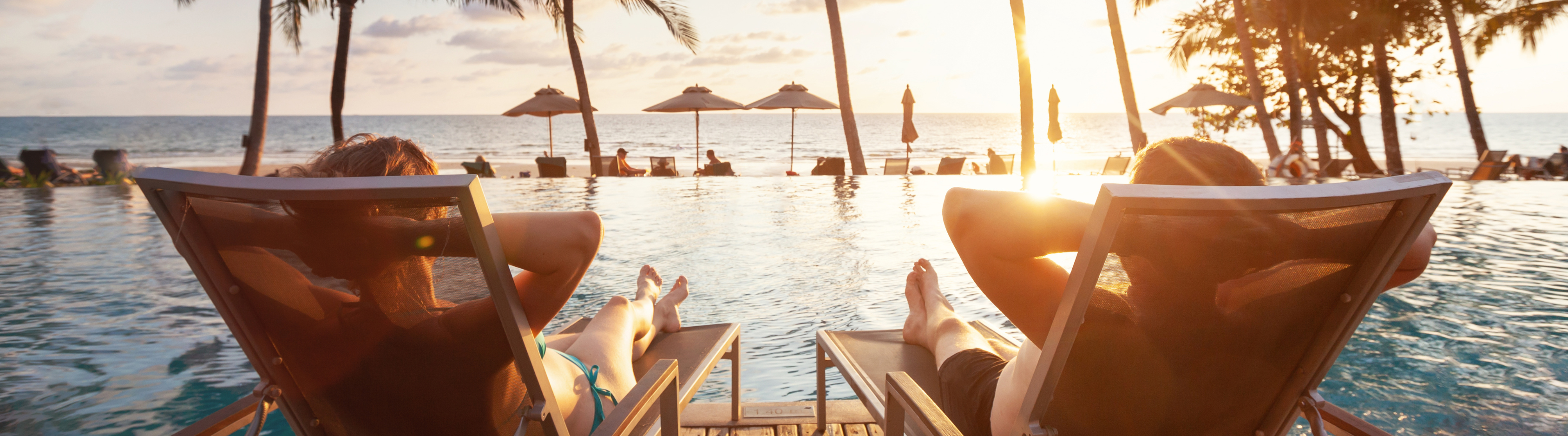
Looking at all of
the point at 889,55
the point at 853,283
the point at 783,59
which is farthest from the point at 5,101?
the point at 783,59

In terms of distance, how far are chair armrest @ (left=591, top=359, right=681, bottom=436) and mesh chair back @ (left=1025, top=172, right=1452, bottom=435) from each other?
2.38ft

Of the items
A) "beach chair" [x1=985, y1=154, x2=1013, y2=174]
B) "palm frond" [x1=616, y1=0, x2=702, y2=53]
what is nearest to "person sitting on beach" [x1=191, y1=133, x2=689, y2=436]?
"palm frond" [x1=616, y1=0, x2=702, y2=53]

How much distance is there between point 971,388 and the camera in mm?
1690

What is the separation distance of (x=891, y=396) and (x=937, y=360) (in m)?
0.54

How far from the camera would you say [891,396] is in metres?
1.54

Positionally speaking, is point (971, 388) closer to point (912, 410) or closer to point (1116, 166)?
point (912, 410)

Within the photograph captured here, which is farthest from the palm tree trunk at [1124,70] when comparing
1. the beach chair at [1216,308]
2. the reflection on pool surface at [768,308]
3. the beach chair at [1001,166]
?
the beach chair at [1216,308]

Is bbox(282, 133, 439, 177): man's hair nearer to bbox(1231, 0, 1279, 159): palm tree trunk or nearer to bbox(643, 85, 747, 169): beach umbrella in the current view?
bbox(643, 85, 747, 169): beach umbrella

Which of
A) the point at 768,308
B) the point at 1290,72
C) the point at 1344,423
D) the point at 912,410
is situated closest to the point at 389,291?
the point at 912,410

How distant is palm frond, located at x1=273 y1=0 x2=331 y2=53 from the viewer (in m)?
12.6

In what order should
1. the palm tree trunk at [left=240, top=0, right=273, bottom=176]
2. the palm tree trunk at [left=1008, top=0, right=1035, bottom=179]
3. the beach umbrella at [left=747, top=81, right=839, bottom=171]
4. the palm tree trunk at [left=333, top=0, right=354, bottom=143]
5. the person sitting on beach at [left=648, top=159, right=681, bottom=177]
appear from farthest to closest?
the person sitting on beach at [left=648, top=159, right=681, bottom=177], the beach umbrella at [left=747, top=81, right=839, bottom=171], the palm tree trunk at [left=240, top=0, right=273, bottom=176], the palm tree trunk at [left=333, top=0, right=354, bottom=143], the palm tree trunk at [left=1008, top=0, right=1035, bottom=179]

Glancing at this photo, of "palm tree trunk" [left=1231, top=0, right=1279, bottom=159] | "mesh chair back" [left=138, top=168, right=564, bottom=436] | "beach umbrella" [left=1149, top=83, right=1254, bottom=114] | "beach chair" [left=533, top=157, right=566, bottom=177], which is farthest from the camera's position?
"beach umbrella" [left=1149, top=83, right=1254, bottom=114]

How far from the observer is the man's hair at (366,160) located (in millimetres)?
1254

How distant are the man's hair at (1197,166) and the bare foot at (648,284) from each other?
1712 mm
